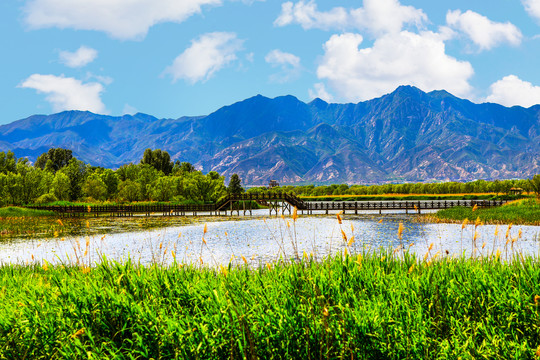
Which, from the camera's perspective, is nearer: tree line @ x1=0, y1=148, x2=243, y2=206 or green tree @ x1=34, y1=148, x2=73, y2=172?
tree line @ x1=0, y1=148, x2=243, y2=206

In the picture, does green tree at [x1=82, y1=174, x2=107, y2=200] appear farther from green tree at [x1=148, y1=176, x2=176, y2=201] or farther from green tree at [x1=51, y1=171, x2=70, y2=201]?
green tree at [x1=148, y1=176, x2=176, y2=201]

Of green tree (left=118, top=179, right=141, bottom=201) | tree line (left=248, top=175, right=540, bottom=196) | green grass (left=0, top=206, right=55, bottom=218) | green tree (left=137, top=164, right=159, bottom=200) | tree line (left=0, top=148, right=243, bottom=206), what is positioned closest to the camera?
green grass (left=0, top=206, right=55, bottom=218)

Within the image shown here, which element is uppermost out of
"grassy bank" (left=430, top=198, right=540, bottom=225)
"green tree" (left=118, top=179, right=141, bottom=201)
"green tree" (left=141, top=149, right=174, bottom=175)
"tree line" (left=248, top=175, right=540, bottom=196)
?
"green tree" (left=141, top=149, right=174, bottom=175)

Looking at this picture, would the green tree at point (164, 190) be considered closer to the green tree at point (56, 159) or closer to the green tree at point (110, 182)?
the green tree at point (110, 182)

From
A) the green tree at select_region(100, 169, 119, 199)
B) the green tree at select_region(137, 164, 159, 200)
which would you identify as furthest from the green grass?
the green tree at select_region(100, 169, 119, 199)

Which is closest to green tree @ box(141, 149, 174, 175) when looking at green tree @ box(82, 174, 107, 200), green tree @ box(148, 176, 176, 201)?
green tree @ box(148, 176, 176, 201)

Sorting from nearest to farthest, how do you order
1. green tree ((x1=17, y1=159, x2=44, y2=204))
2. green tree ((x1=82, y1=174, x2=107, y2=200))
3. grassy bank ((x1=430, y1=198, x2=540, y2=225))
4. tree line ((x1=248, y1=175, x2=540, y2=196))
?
1. grassy bank ((x1=430, y1=198, x2=540, y2=225))
2. green tree ((x1=17, y1=159, x2=44, y2=204))
3. green tree ((x1=82, y1=174, x2=107, y2=200))
4. tree line ((x1=248, y1=175, x2=540, y2=196))

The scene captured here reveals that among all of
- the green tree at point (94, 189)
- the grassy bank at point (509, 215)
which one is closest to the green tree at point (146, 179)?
the green tree at point (94, 189)

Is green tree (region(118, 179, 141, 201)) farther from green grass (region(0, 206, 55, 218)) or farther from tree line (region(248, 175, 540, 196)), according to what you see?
tree line (region(248, 175, 540, 196))

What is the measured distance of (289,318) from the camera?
5.26 metres

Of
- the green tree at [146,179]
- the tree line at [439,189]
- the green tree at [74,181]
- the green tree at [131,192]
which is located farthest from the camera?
the tree line at [439,189]

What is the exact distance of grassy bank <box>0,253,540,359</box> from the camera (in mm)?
5152

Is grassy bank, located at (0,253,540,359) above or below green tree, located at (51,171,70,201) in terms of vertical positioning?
below

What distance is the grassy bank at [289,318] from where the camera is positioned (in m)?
5.15
